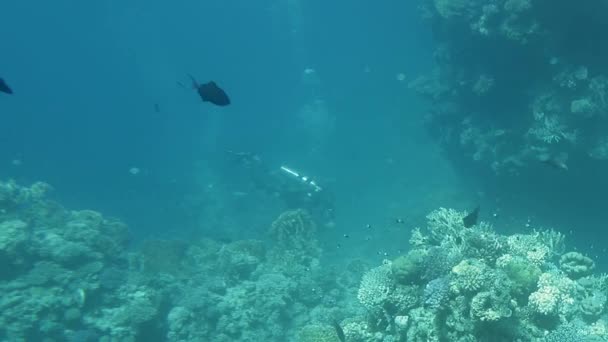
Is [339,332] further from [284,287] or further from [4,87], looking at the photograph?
[4,87]

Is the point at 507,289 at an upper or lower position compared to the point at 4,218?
lower

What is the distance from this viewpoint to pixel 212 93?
573 centimetres

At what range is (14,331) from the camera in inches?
445

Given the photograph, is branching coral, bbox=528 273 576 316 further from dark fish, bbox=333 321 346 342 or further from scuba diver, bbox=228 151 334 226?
scuba diver, bbox=228 151 334 226

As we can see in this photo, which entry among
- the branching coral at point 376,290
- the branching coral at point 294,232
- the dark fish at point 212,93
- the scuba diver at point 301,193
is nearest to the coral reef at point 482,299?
the branching coral at point 376,290

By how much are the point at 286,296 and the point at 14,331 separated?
22.7ft

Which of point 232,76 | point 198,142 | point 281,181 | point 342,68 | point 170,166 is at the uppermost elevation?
point 232,76

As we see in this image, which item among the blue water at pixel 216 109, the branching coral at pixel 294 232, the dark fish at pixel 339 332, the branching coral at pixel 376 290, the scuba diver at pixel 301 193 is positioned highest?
the blue water at pixel 216 109

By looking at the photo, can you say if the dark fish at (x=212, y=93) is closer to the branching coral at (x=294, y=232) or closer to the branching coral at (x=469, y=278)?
the branching coral at (x=469, y=278)

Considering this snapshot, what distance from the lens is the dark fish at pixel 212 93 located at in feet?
18.5

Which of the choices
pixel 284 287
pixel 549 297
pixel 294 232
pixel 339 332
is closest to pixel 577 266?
pixel 549 297

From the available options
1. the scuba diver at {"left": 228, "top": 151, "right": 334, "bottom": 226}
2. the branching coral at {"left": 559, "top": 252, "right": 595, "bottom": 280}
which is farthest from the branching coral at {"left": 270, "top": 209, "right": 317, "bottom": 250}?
the branching coral at {"left": 559, "top": 252, "right": 595, "bottom": 280}

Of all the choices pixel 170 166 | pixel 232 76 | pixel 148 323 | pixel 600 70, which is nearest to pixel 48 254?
pixel 148 323

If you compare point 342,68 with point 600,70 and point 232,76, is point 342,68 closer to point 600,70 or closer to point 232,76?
point 232,76
